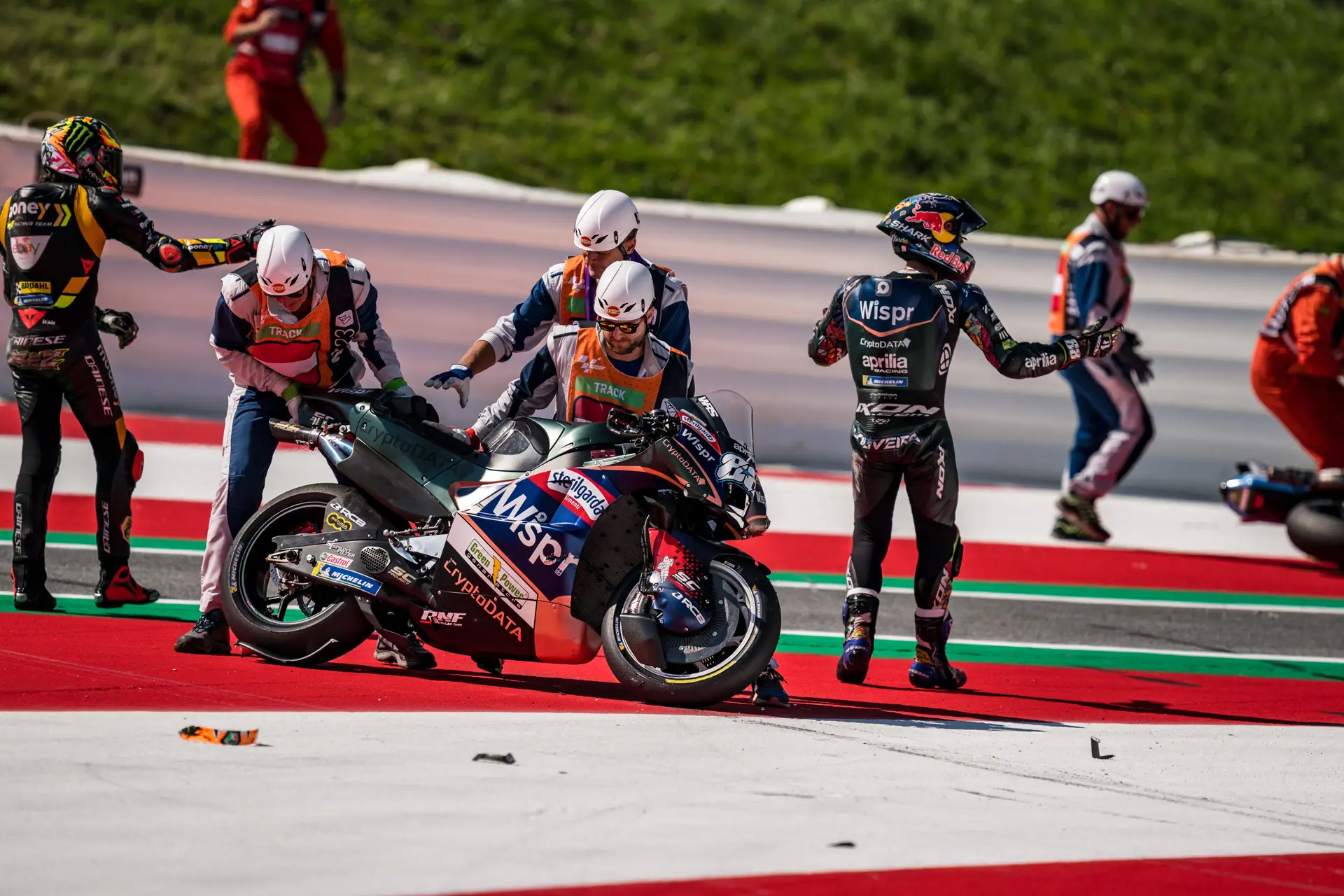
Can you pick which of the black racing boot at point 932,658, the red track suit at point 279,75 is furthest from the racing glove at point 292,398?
the red track suit at point 279,75

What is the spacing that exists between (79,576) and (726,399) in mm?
3914

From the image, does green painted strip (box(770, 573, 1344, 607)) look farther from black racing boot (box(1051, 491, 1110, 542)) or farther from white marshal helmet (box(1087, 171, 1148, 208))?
white marshal helmet (box(1087, 171, 1148, 208))

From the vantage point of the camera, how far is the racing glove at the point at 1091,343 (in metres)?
7.82

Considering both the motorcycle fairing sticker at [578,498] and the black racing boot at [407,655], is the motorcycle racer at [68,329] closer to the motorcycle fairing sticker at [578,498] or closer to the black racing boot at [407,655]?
the black racing boot at [407,655]

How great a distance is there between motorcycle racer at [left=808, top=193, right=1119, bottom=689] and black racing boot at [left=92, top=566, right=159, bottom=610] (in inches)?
126

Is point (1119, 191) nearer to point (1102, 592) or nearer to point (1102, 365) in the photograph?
point (1102, 365)

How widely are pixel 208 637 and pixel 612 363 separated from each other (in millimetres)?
1921

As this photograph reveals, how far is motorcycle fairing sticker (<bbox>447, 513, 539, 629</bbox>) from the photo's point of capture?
274 inches

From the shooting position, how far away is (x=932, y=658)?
8.02 metres

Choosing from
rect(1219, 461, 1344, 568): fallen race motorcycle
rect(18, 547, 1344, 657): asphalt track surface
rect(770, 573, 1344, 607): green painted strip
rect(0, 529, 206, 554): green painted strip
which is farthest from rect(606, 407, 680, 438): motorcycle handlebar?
rect(1219, 461, 1344, 568): fallen race motorcycle

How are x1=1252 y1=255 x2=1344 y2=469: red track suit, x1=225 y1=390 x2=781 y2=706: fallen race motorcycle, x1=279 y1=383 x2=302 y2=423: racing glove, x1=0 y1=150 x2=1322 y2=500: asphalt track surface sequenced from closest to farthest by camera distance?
x1=225 y1=390 x2=781 y2=706: fallen race motorcycle < x1=279 y1=383 x2=302 y2=423: racing glove < x1=1252 y1=255 x2=1344 y2=469: red track suit < x1=0 y1=150 x2=1322 y2=500: asphalt track surface

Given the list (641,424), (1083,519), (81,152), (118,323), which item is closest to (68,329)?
(118,323)

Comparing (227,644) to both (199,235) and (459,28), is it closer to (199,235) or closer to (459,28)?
A: (199,235)

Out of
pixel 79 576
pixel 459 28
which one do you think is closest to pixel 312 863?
pixel 79 576
